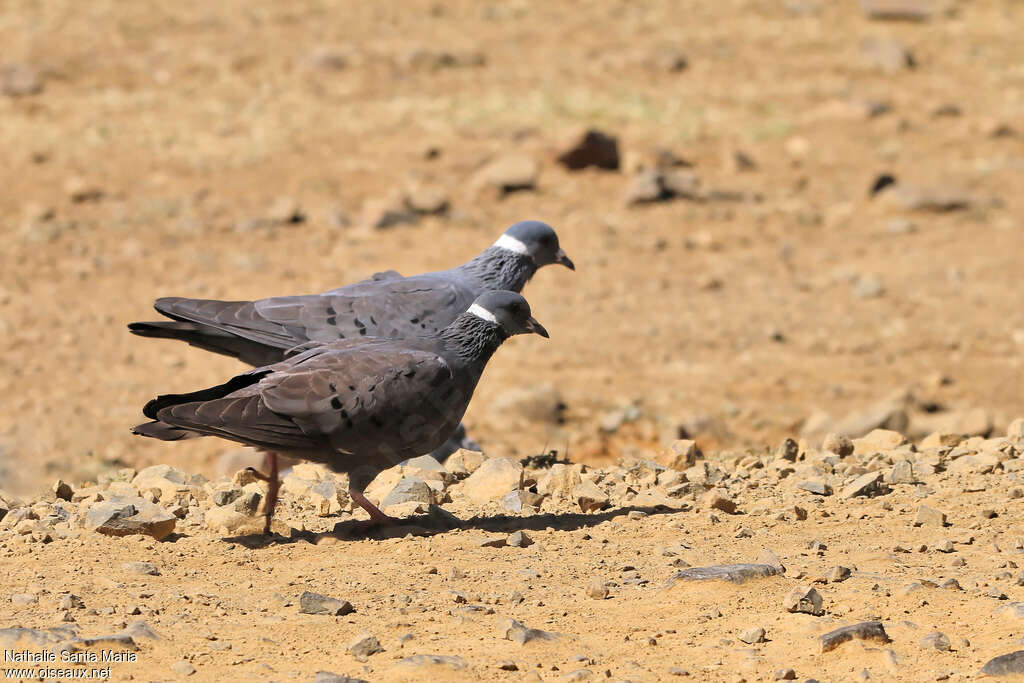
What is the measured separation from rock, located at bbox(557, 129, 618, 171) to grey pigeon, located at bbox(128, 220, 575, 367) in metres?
8.14

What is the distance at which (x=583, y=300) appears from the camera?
12.3 meters

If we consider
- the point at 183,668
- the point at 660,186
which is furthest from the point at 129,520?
the point at 660,186

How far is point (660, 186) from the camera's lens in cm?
1485

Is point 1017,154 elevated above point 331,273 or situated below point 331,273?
above

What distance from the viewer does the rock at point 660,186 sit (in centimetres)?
1462

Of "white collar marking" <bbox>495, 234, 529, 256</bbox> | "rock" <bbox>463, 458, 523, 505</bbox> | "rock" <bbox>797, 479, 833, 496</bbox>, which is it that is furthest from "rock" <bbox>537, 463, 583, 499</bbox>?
"white collar marking" <bbox>495, 234, 529, 256</bbox>

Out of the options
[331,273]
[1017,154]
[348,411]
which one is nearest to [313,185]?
[331,273]

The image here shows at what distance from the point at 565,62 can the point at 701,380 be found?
9.91 m

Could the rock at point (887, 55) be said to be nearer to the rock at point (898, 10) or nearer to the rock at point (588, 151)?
the rock at point (898, 10)

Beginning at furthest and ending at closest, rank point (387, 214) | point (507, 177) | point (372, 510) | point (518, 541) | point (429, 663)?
point (507, 177) < point (387, 214) < point (372, 510) < point (518, 541) < point (429, 663)

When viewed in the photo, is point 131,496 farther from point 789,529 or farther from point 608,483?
point 789,529

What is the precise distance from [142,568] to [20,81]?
1370 centimetres

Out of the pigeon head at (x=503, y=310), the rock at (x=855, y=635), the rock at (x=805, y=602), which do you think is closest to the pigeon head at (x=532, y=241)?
the pigeon head at (x=503, y=310)

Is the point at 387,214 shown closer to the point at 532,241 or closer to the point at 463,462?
the point at 532,241
